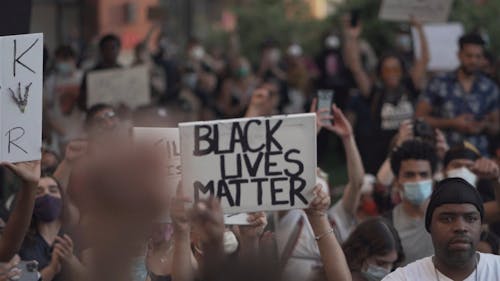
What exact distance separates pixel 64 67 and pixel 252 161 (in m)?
7.85

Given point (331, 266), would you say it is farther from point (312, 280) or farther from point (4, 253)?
point (4, 253)

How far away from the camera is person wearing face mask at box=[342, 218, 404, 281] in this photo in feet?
22.5

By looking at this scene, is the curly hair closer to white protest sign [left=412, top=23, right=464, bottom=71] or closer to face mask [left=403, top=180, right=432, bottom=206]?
face mask [left=403, top=180, right=432, bottom=206]

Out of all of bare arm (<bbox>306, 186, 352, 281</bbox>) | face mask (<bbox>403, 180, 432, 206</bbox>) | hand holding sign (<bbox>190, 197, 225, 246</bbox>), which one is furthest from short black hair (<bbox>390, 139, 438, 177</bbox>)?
hand holding sign (<bbox>190, 197, 225, 246</bbox>)

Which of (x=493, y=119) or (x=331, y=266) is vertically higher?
(x=493, y=119)

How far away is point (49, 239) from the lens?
23.2ft

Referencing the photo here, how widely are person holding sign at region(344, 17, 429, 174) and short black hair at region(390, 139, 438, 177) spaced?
320cm

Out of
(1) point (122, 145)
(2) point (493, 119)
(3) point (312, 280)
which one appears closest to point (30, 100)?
(3) point (312, 280)

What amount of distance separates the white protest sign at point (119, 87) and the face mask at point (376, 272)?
5.53m

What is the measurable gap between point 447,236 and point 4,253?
6.44ft

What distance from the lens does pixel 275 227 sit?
7844 millimetres

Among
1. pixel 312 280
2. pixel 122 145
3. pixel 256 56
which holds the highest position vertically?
pixel 256 56

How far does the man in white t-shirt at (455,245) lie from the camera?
19.2 ft

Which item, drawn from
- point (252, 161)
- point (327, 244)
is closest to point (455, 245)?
point (327, 244)
